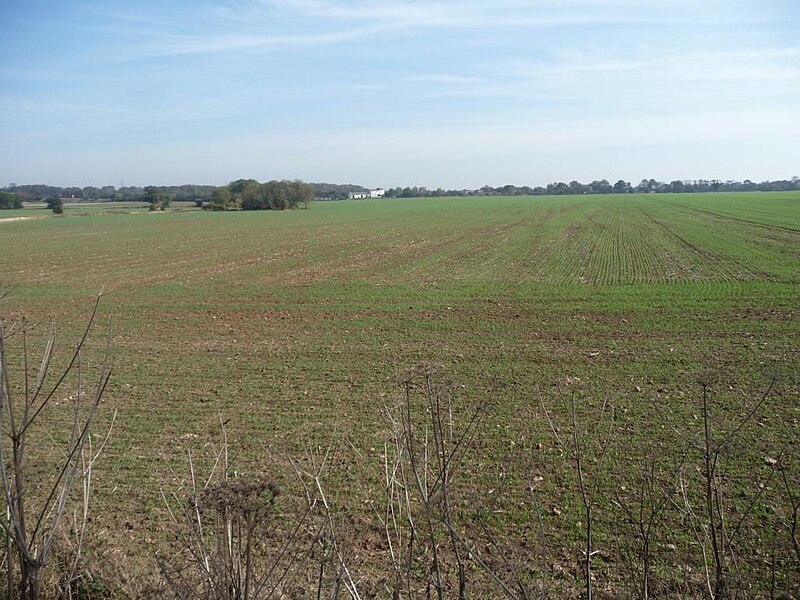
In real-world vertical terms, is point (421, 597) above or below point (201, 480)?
above

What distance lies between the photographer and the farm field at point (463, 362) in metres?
8.01

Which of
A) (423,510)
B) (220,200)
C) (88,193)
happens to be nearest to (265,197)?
(220,200)

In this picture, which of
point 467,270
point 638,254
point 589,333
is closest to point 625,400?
Answer: point 589,333

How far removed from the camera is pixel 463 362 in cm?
1443

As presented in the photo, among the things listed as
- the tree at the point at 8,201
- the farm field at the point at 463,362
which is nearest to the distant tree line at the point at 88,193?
the tree at the point at 8,201

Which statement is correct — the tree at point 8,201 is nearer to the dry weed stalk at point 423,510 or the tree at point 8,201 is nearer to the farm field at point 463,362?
the farm field at point 463,362

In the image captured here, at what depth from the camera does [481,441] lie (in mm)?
9797

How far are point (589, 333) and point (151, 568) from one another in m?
13.3

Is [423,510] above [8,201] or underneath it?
underneath

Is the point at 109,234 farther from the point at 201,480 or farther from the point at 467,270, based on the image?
the point at 201,480

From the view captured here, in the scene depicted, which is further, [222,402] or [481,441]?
[222,402]

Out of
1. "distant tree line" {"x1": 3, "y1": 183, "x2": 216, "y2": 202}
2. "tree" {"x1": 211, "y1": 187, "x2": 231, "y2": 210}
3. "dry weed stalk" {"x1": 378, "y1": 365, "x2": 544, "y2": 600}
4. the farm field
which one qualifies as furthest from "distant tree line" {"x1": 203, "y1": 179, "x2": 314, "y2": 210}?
"dry weed stalk" {"x1": 378, "y1": 365, "x2": 544, "y2": 600}

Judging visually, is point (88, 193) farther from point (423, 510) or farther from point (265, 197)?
point (423, 510)

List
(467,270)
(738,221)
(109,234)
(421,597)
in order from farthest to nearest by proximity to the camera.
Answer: (109,234), (738,221), (467,270), (421,597)
